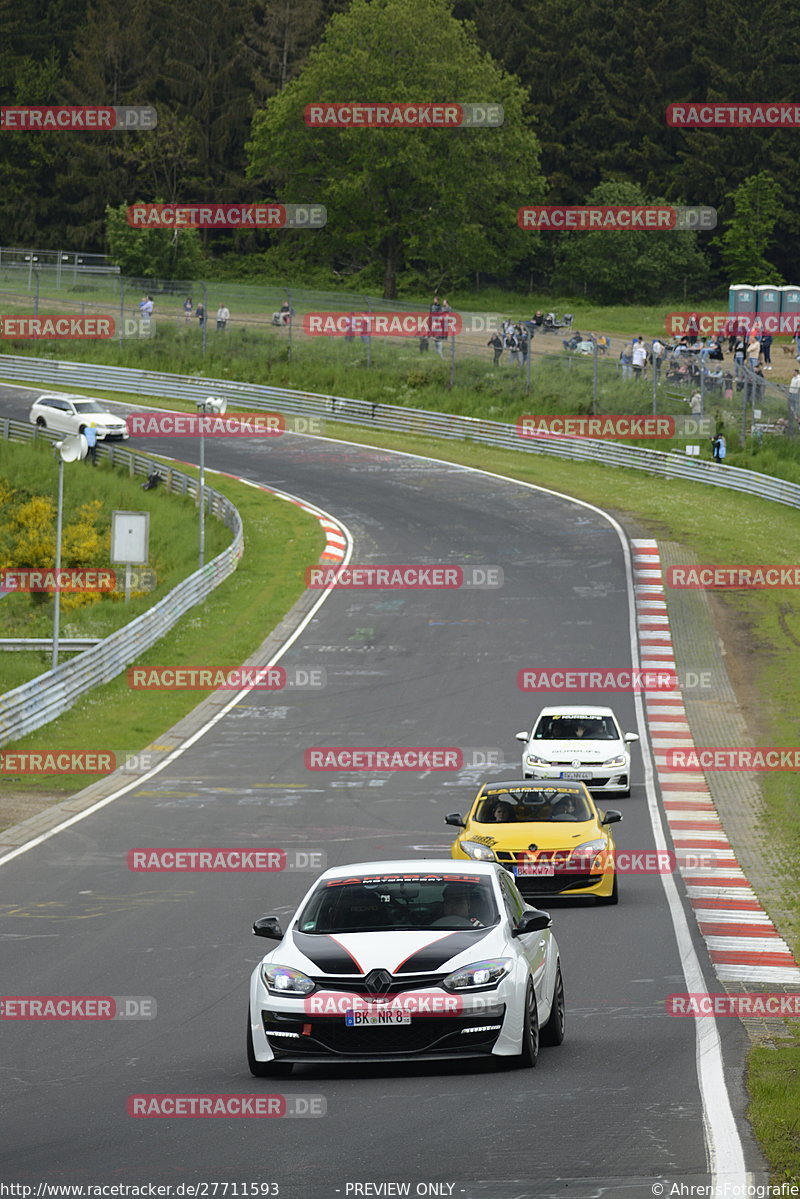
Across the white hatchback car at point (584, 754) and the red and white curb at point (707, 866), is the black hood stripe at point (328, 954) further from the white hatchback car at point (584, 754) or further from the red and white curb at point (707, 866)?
the white hatchback car at point (584, 754)

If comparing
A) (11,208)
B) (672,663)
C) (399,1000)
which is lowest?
(672,663)

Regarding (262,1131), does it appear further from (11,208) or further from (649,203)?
(11,208)

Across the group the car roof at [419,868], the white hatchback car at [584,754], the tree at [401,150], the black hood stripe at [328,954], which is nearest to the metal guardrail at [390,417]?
the tree at [401,150]

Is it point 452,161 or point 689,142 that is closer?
point 452,161

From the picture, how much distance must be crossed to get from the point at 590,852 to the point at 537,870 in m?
0.56

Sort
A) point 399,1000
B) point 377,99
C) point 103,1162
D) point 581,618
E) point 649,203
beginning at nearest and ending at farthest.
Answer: point 103,1162 → point 399,1000 → point 581,618 → point 377,99 → point 649,203

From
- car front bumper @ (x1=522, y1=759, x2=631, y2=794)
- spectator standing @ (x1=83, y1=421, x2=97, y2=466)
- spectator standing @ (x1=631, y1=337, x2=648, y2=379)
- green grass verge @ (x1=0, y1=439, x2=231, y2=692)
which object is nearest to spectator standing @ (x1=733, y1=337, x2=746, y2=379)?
spectator standing @ (x1=631, y1=337, x2=648, y2=379)

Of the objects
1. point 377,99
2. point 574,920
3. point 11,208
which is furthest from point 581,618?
point 11,208

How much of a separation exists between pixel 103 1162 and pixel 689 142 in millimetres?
105420

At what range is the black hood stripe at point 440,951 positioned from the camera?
10.1 meters

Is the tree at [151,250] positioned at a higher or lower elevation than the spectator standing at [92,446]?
higher

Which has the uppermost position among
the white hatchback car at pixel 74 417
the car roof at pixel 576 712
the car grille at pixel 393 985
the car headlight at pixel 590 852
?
the white hatchback car at pixel 74 417

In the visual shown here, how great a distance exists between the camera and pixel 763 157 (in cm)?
10669

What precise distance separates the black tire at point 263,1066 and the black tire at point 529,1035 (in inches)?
54.7
